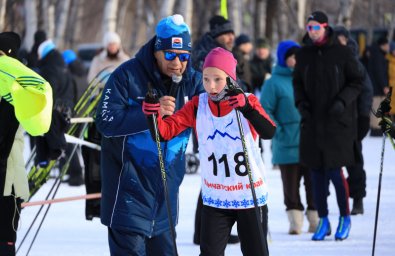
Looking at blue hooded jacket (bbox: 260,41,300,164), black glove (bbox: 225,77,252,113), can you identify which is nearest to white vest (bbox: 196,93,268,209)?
black glove (bbox: 225,77,252,113)

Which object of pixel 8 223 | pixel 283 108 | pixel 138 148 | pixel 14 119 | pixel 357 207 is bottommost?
pixel 357 207

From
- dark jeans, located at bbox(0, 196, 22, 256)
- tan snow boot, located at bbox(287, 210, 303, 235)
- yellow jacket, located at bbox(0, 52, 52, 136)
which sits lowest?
tan snow boot, located at bbox(287, 210, 303, 235)

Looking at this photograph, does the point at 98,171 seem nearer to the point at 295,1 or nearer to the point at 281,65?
the point at 281,65

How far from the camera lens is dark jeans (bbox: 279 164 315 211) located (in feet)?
32.3

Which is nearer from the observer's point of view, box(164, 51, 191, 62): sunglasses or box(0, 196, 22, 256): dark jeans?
box(164, 51, 191, 62): sunglasses

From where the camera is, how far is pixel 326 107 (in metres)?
9.37

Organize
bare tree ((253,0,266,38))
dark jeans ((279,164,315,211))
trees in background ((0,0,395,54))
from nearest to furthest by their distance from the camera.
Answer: dark jeans ((279,164,315,211)), trees in background ((0,0,395,54)), bare tree ((253,0,266,38))

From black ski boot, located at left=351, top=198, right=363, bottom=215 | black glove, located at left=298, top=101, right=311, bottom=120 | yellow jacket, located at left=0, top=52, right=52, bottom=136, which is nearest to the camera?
yellow jacket, located at left=0, top=52, right=52, bottom=136

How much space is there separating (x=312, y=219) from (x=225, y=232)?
158 inches

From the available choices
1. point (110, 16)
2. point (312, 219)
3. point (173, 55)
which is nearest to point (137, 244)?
point (173, 55)

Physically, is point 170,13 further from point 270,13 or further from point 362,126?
point 362,126

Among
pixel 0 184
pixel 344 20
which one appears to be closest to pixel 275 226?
pixel 0 184

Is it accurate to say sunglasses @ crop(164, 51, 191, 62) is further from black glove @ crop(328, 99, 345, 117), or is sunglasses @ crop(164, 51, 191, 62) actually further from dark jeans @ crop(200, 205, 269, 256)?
→ black glove @ crop(328, 99, 345, 117)

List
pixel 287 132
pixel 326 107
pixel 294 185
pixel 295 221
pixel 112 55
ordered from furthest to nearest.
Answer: pixel 112 55 < pixel 287 132 < pixel 294 185 < pixel 295 221 < pixel 326 107
